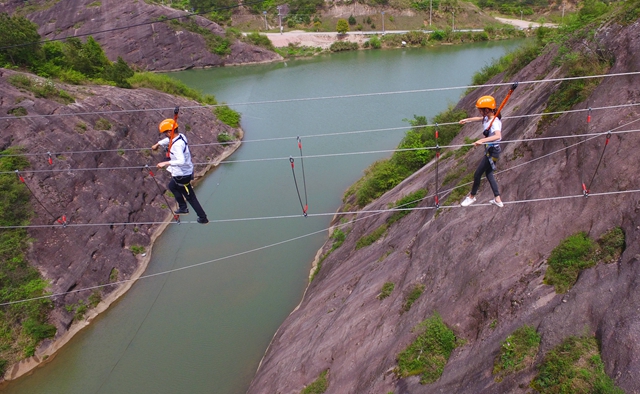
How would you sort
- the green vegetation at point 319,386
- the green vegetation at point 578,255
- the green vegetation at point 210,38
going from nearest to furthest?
the green vegetation at point 578,255 < the green vegetation at point 319,386 < the green vegetation at point 210,38

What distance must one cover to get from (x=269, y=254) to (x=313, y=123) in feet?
53.0

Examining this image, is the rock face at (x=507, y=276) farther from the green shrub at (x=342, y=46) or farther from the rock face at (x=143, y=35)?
the green shrub at (x=342, y=46)

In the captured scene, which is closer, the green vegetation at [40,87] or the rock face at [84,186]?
the rock face at [84,186]

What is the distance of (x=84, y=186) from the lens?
2123 centimetres

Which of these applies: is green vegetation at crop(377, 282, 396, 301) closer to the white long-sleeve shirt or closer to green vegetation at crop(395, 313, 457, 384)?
green vegetation at crop(395, 313, 457, 384)

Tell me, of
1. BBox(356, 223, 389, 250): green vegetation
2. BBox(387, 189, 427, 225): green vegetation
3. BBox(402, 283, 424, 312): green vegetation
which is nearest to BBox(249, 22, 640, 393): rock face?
BBox(402, 283, 424, 312): green vegetation

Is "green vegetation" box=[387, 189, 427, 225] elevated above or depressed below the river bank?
above

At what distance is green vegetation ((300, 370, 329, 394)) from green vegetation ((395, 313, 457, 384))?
7.90ft

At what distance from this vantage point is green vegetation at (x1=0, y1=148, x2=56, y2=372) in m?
15.1

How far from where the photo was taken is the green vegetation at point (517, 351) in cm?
675

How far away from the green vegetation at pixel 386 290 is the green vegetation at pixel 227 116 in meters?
26.5

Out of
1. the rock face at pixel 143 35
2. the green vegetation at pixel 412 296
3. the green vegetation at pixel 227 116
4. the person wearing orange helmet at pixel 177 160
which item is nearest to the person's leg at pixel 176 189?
the person wearing orange helmet at pixel 177 160

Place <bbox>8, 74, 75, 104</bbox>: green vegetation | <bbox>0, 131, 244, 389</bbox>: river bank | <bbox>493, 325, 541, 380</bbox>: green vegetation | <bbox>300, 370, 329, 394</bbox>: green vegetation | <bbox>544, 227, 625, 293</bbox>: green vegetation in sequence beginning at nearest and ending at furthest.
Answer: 1. <bbox>493, 325, 541, 380</bbox>: green vegetation
2. <bbox>544, 227, 625, 293</bbox>: green vegetation
3. <bbox>300, 370, 329, 394</bbox>: green vegetation
4. <bbox>0, 131, 244, 389</bbox>: river bank
5. <bbox>8, 74, 75, 104</bbox>: green vegetation

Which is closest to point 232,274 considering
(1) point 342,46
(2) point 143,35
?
(2) point 143,35
